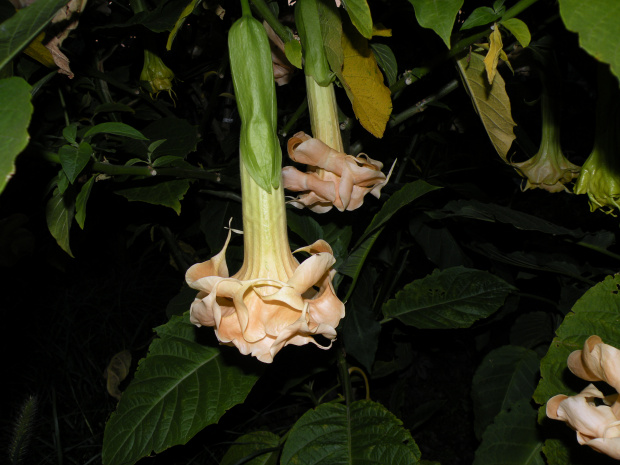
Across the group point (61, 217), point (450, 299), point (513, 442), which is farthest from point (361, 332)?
point (61, 217)

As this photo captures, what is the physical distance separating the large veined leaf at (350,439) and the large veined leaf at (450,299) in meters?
0.18

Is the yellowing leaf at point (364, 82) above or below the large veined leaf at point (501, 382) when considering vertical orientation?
above

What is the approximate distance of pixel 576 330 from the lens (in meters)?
0.63

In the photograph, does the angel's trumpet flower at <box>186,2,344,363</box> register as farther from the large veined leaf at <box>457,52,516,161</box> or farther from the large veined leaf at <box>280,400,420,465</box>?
the large veined leaf at <box>280,400,420,465</box>

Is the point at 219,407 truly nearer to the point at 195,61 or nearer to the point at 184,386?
the point at 184,386

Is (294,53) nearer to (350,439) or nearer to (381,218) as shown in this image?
(381,218)

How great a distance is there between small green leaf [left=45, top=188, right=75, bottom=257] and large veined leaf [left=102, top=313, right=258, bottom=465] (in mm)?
258

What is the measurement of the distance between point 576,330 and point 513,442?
0.88 feet

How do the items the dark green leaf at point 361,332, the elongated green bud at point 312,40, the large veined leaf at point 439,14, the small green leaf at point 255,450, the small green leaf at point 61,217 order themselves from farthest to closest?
the small green leaf at point 255,450 < the dark green leaf at point 361,332 < the small green leaf at point 61,217 < the elongated green bud at point 312,40 < the large veined leaf at point 439,14

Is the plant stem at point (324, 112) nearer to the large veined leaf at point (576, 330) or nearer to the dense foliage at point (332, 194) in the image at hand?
the dense foliage at point (332, 194)

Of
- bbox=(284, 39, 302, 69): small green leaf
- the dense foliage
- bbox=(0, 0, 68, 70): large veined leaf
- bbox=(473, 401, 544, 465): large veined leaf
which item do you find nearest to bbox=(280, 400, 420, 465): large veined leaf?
the dense foliage

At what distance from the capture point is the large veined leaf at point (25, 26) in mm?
312

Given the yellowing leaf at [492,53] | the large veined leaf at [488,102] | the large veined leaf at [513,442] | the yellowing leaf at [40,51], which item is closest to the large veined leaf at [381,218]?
the large veined leaf at [488,102]

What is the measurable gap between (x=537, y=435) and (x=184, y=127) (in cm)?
79
